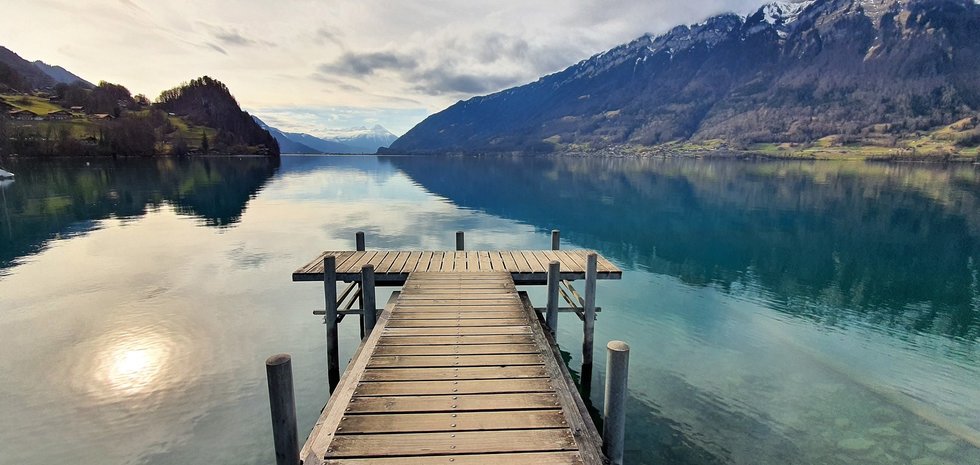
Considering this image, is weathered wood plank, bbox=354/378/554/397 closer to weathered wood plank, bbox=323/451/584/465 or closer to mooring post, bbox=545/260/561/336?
weathered wood plank, bbox=323/451/584/465

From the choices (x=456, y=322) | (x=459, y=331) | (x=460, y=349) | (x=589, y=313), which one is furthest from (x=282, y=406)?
(x=589, y=313)

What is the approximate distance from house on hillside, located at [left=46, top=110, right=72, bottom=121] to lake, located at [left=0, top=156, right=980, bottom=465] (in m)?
171

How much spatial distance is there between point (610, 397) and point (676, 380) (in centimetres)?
821

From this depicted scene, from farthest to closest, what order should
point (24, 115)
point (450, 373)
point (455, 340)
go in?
point (24, 115) → point (455, 340) → point (450, 373)

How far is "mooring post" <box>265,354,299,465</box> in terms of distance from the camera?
226 inches

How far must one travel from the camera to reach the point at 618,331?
1736 cm

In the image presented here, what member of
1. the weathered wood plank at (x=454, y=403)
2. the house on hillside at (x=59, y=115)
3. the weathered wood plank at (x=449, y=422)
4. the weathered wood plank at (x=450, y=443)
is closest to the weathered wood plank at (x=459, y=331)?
the weathered wood plank at (x=454, y=403)

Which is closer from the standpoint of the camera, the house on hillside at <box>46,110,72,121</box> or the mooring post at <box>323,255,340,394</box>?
the mooring post at <box>323,255,340,394</box>

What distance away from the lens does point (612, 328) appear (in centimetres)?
1767

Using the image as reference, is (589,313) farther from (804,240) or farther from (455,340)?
(804,240)

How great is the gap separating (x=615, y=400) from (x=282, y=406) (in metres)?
4.50

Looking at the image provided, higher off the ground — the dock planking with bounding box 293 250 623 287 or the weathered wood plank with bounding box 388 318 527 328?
the dock planking with bounding box 293 250 623 287

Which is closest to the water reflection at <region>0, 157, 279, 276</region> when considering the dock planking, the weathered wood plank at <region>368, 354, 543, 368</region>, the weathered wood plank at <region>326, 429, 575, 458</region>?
the dock planking

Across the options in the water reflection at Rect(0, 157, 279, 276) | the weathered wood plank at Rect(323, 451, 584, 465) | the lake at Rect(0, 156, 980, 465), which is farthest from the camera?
the water reflection at Rect(0, 157, 279, 276)
